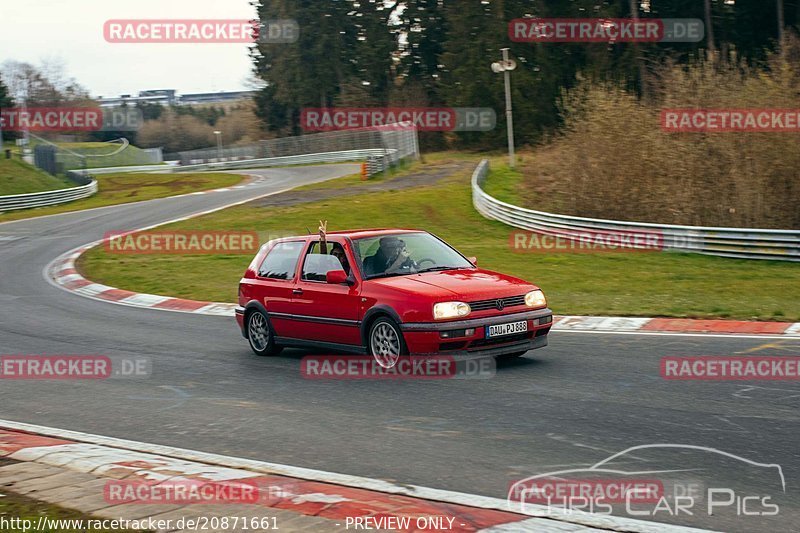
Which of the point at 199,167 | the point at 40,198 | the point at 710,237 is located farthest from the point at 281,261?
the point at 199,167

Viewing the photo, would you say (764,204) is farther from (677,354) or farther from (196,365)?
(196,365)

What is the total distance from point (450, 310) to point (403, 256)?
1434 millimetres

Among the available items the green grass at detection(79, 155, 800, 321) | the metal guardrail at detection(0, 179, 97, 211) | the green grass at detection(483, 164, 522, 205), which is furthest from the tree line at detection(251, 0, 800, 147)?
the metal guardrail at detection(0, 179, 97, 211)

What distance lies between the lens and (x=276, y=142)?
3120 inches

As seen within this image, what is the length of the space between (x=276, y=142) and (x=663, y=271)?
63.0 m

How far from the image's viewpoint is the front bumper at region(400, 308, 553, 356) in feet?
30.9

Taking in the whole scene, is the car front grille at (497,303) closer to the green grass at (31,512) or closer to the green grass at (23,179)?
the green grass at (31,512)

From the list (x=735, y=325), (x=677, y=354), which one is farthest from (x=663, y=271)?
(x=677, y=354)

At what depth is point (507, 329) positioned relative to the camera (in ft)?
31.6

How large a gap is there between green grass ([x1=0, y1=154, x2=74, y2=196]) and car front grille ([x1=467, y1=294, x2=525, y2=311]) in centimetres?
4349

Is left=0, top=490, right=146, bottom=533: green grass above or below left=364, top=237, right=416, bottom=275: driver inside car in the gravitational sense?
below

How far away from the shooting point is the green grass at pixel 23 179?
49.5 meters

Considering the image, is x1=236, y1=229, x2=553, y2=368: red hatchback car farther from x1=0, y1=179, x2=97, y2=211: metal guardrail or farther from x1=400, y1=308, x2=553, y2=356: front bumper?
x1=0, y1=179, x2=97, y2=211: metal guardrail

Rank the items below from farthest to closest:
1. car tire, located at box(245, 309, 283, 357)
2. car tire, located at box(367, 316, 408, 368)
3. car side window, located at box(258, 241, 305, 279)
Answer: car tire, located at box(245, 309, 283, 357)
car side window, located at box(258, 241, 305, 279)
car tire, located at box(367, 316, 408, 368)
